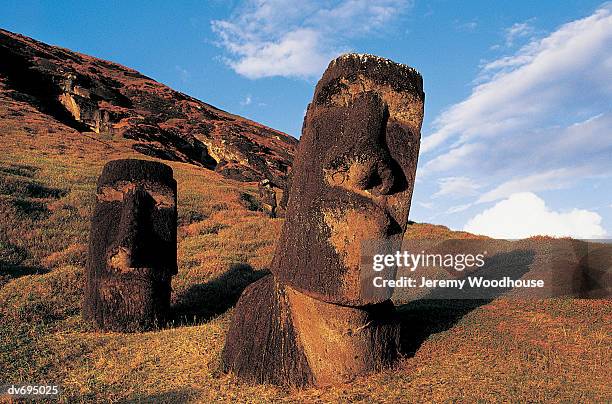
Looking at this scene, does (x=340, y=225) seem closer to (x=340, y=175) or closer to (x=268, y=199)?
(x=340, y=175)

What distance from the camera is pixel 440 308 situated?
10211 millimetres

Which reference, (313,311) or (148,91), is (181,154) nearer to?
(148,91)

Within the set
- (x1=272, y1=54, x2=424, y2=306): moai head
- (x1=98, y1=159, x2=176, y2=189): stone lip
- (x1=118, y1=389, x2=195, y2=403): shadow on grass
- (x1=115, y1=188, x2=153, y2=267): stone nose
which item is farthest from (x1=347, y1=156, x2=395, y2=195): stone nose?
(x1=98, y1=159, x2=176, y2=189): stone lip

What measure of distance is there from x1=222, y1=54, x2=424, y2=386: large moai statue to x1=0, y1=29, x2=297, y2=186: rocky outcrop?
42683 mm

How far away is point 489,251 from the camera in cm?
1861

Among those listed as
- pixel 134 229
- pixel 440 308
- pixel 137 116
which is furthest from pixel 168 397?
pixel 137 116

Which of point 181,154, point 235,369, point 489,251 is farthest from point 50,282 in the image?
point 181,154

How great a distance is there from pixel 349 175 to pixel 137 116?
59.0 meters

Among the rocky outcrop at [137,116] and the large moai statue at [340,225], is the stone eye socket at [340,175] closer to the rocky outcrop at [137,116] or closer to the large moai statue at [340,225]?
the large moai statue at [340,225]

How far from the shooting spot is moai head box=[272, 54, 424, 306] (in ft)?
21.4

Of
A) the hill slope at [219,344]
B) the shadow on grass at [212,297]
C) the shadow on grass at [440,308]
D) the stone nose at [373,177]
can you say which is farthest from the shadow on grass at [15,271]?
the stone nose at [373,177]

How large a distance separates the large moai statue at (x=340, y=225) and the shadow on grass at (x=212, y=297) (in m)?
4.95

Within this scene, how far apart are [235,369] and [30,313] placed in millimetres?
7129

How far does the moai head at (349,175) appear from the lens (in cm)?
654
